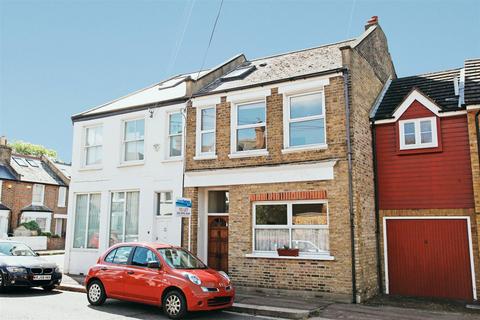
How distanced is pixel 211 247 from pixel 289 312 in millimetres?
5355

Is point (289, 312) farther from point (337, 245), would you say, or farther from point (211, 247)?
point (211, 247)

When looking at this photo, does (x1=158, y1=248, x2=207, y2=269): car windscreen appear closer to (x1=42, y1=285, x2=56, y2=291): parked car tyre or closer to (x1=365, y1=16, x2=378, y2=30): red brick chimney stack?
(x1=42, y1=285, x2=56, y2=291): parked car tyre

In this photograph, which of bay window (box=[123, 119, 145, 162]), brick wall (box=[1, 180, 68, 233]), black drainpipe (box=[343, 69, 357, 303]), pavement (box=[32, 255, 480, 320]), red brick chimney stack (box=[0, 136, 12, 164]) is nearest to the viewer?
pavement (box=[32, 255, 480, 320])

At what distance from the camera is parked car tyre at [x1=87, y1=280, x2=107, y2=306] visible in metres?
10.3

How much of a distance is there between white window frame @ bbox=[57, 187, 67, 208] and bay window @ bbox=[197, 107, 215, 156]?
2529 centimetres

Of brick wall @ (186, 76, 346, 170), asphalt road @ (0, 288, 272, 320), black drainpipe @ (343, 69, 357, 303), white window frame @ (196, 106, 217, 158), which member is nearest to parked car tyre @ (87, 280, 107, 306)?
asphalt road @ (0, 288, 272, 320)

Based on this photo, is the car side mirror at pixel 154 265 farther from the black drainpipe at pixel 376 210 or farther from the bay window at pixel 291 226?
the black drainpipe at pixel 376 210

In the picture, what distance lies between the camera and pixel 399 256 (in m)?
12.6

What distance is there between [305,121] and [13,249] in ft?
32.8

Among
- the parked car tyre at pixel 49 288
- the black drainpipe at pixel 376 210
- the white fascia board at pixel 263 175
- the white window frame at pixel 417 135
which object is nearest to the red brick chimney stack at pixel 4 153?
the parked car tyre at pixel 49 288

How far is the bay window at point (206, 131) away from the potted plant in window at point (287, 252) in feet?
13.6

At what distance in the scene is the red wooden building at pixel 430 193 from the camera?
11.7 m

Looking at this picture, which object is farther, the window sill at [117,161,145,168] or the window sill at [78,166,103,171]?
the window sill at [78,166,103,171]

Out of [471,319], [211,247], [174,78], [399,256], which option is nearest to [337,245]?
[399,256]
